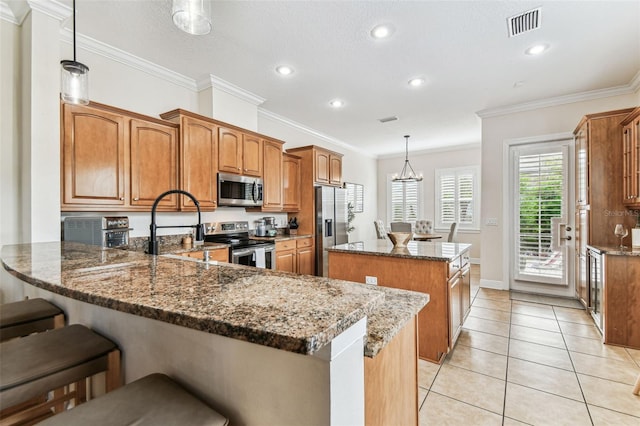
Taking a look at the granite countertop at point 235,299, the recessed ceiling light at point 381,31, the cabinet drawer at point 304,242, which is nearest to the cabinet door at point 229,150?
the cabinet drawer at point 304,242

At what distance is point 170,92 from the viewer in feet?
11.4

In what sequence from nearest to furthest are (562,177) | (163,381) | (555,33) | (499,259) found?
(163,381)
(555,33)
(562,177)
(499,259)

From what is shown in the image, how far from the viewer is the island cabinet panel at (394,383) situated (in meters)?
0.86

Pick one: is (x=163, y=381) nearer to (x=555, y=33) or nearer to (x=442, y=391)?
(x=442, y=391)

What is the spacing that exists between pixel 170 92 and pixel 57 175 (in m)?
1.66

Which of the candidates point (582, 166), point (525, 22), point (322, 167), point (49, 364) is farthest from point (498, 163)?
point (49, 364)

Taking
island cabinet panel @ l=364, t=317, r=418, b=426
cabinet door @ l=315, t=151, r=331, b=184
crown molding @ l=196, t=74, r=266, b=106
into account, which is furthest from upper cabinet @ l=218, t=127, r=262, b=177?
island cabinet panel @ l=364, t=317, r=418, b=426

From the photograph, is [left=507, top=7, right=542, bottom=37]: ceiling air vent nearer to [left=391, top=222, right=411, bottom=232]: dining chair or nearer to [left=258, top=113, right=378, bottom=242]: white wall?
[left=391, top=222, right=411, bottom=232]: dining chair

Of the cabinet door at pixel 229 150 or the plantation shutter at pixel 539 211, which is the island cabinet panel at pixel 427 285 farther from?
the plantation shutter at pixel 539 211

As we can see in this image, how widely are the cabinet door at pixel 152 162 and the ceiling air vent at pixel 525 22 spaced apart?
3.37 meters

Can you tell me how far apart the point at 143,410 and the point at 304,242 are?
3.90m

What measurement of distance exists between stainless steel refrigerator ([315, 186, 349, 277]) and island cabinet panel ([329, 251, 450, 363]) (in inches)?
86.4

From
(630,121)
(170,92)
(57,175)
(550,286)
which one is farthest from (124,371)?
(550,286)

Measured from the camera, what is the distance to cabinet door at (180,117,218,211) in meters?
3.16
